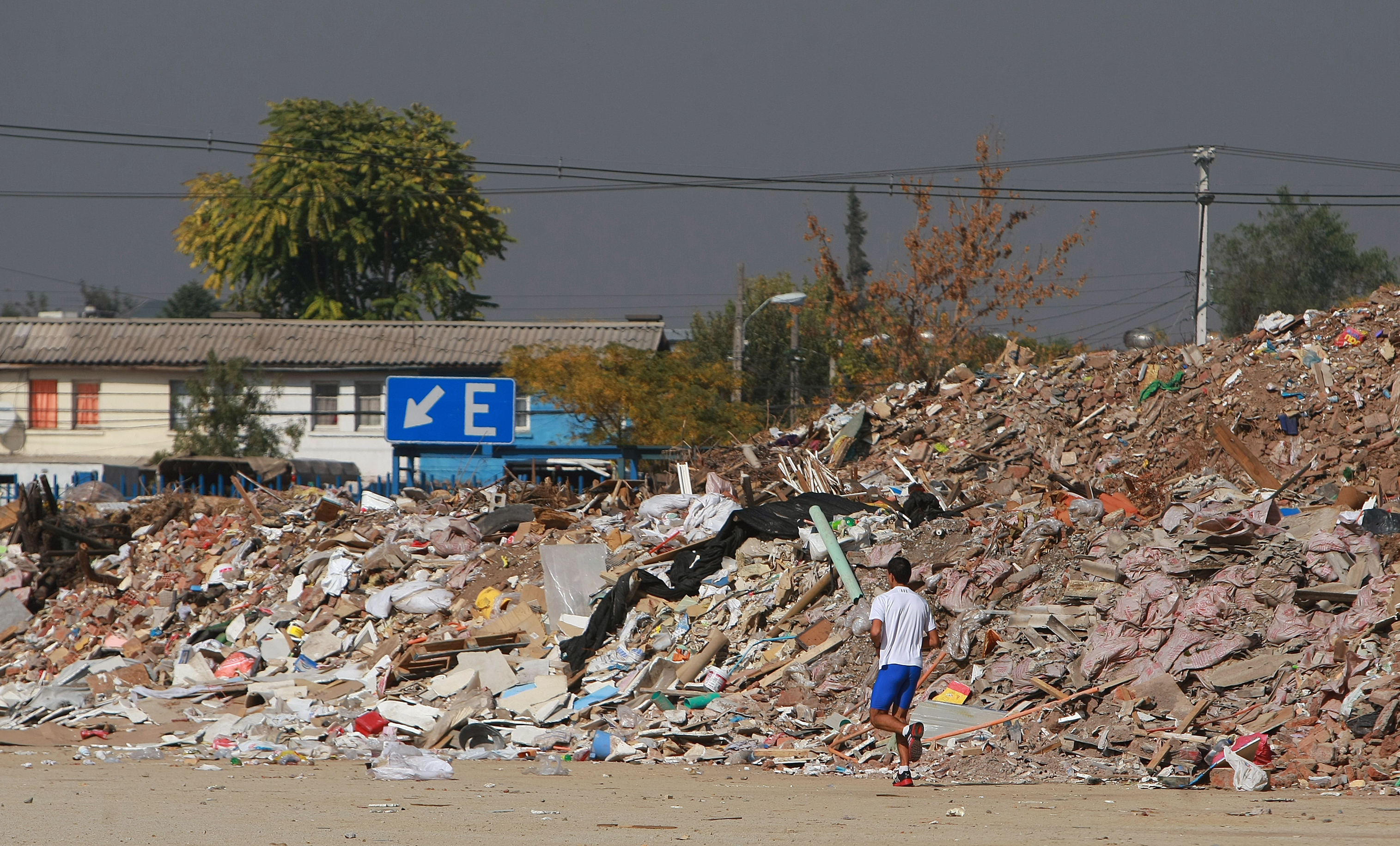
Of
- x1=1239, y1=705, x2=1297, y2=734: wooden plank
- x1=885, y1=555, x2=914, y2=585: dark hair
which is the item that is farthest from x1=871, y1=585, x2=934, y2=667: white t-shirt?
x1=1239, y1=705, x2=1297, y2=734: wooden plank

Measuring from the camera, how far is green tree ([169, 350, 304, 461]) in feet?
98.6

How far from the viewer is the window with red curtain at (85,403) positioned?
35.2 m

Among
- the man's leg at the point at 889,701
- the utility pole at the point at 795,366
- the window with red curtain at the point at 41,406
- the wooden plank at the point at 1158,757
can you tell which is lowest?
the wooden plank at the point at 1158,757

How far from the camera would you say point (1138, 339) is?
19844 mm

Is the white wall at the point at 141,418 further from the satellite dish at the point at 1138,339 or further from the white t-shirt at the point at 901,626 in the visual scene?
the white t-shirt at the point at 901,626

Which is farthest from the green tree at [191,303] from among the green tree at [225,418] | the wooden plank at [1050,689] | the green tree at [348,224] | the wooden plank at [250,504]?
the wooden plank at [1050,689]

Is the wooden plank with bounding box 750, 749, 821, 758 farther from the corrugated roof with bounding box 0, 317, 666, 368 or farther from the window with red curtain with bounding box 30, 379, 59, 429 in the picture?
the window with red curtain with bounding box 30, 379, 59, 429

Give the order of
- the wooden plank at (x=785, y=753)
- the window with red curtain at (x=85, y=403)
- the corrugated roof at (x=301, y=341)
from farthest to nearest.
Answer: the window with red curtain at (x=85, y=403)
the corrugated roof at (x=301, y=341)
the wooden plank at (x=785, y=753)

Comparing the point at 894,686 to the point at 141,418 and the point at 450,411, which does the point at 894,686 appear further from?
the point at 141,418

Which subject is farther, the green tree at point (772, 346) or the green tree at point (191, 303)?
the green tree at point (191, 303)

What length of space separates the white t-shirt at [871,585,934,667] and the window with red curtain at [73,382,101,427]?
32947 mm

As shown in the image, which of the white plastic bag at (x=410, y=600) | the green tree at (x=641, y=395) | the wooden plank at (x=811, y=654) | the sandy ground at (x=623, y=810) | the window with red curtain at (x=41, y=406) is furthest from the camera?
the window with red curtain at (x=41, y=406)

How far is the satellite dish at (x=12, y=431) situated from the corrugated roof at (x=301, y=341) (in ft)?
4.99

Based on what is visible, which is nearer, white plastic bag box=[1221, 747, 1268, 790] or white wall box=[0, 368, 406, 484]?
white plastic bag box=[1221, 747, 1268, 790]
